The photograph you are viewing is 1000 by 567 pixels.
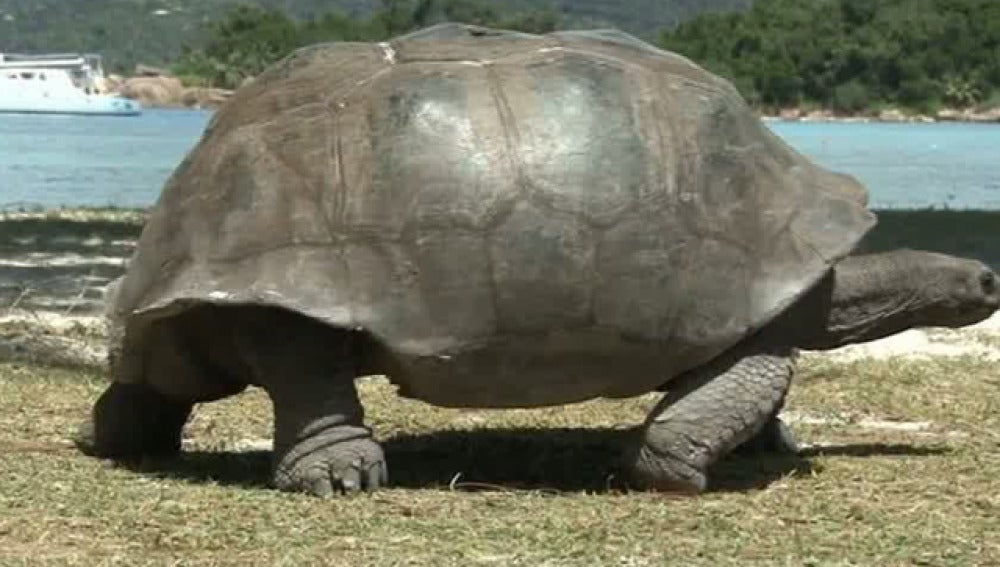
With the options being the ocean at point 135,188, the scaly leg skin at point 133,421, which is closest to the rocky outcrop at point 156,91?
the ocean at point 135,188

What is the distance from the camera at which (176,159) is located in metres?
58.0

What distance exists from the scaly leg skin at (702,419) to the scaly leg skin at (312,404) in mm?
998

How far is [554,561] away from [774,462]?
7.65 ft

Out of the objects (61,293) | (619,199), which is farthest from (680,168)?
(61,293)

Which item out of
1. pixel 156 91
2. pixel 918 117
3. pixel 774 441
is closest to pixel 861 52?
pixel 918 117

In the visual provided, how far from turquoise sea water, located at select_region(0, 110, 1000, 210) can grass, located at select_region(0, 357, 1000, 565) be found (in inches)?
926

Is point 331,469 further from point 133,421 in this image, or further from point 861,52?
point 861,52

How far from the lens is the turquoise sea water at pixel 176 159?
126 ft

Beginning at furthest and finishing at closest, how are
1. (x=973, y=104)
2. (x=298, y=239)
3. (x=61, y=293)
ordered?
(x=973, y=104)
(x=61, y=293)
(x=298, y=239)

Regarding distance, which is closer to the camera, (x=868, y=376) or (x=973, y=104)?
(x=868, y=376)

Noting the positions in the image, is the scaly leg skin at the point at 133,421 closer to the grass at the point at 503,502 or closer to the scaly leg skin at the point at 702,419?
the grass at the point at 503,502

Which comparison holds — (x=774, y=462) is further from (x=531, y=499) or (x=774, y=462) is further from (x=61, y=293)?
(x=61, y=293)

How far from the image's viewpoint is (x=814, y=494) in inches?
305

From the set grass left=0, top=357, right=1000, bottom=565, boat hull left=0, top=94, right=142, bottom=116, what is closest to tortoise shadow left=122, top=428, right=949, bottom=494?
grass left=0, top=357, right=1000, bottom=565
